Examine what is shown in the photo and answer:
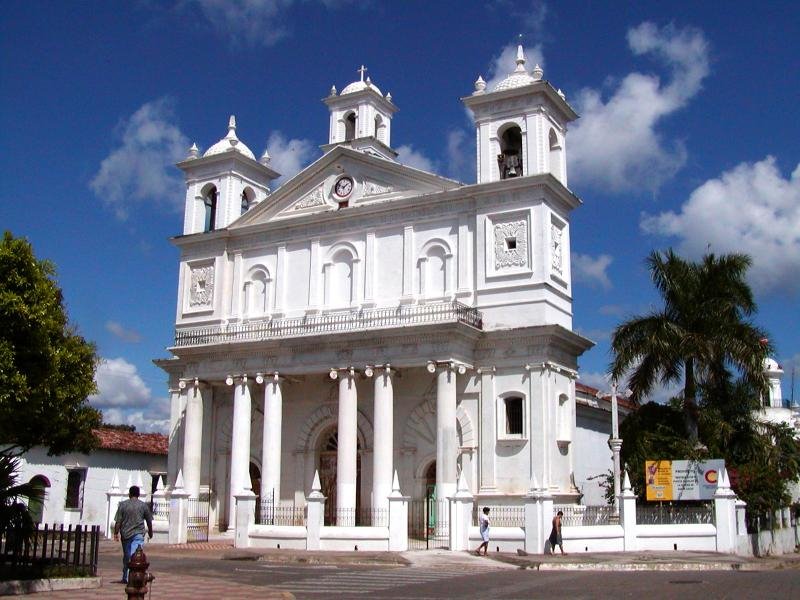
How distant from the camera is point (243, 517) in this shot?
2680 cm

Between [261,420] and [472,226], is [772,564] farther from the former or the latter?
[261,420]

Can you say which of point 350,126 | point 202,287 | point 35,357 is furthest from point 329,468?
point 35,357

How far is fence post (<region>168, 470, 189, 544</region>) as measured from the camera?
28719 mm

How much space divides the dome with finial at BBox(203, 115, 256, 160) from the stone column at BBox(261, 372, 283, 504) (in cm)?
1075

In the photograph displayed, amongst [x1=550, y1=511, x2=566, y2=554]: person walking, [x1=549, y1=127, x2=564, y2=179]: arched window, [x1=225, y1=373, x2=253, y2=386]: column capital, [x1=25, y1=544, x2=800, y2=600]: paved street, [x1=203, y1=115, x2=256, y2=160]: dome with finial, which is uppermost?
[x1=203, y1=115, x2=256, y2=160]: dome with finial

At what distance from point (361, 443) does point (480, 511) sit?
5023mm

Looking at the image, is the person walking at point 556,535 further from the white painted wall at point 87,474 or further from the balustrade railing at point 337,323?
the white painted wall at point 87,474

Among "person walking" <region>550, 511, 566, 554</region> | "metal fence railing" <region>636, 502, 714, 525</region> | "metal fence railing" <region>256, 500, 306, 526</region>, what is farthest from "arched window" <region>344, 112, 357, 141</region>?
"person walking" <region>550, 511, 566, 554</region>

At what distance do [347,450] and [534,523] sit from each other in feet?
24.0

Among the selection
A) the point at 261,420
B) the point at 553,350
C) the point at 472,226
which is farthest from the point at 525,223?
the point at 261,420

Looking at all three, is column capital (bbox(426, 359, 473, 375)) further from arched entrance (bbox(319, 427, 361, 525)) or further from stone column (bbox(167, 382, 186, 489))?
stone column (bbox(167, 382, 186, 489))

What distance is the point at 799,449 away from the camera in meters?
36.4

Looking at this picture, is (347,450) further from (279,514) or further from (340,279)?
(340,279)

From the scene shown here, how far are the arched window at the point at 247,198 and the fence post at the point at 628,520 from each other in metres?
19.9
